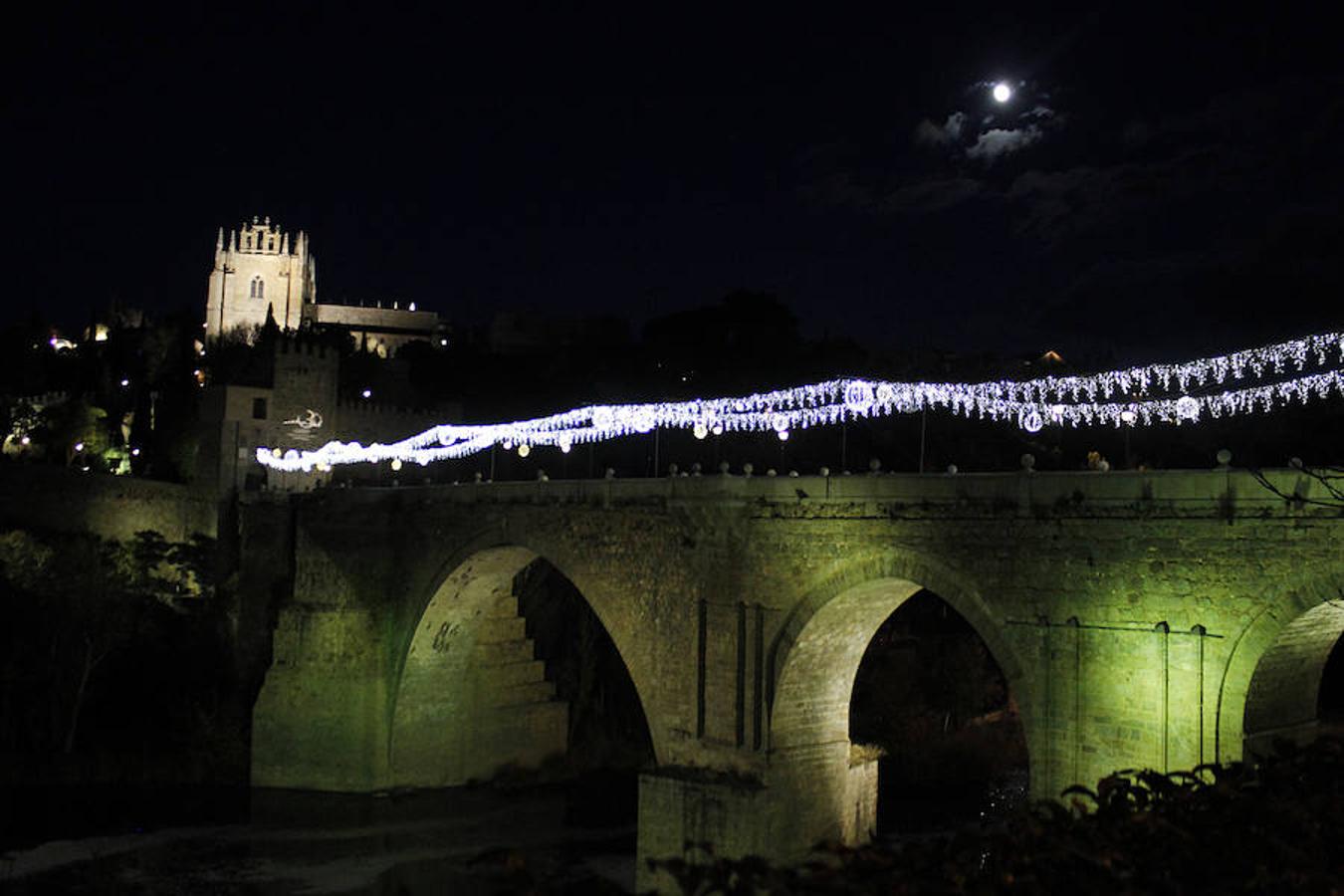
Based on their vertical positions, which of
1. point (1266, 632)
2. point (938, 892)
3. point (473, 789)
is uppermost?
point (1266, 632)

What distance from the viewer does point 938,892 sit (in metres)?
6.16

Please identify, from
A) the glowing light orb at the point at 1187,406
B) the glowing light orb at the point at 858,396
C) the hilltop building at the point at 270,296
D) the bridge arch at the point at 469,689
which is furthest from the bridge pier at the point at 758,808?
the hilltop building at the point at 270,296

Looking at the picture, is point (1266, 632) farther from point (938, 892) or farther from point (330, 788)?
point (330, 788)

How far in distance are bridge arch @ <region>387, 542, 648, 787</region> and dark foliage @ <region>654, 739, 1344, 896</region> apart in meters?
19.6

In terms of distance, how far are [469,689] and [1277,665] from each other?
20.5 metres

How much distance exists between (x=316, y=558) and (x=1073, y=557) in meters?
20.5

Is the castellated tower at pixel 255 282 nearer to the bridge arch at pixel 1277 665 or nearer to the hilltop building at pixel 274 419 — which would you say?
the hilltop building at pixel 274 419

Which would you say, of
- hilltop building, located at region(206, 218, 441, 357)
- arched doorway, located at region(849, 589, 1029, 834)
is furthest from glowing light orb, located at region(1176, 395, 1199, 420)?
hilltop building, located at region(206, 218, 441, 357)

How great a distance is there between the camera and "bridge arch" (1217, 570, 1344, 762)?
40.3 ft

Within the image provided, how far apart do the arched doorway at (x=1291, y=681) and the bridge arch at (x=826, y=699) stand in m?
4.56

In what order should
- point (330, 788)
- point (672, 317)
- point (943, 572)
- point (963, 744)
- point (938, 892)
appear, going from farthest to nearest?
1. point (672, 317)
2. point (963, 744)
3. point (330, 788)
4. point (943, 572)
5. point (938, 892)

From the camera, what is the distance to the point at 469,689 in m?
29.4

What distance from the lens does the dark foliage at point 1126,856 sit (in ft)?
20.5

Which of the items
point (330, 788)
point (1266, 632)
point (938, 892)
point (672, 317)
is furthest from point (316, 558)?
point (672, 317)
